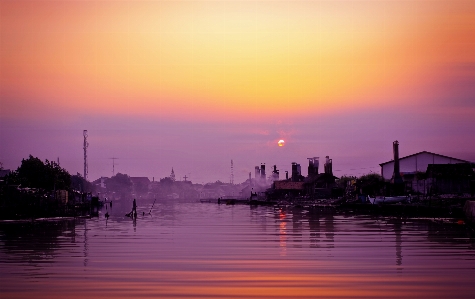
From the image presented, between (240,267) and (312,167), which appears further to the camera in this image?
(312,167)

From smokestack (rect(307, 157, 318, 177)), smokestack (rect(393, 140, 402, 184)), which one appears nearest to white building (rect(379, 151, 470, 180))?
smokestack (rect(393, 140, 402, 184))

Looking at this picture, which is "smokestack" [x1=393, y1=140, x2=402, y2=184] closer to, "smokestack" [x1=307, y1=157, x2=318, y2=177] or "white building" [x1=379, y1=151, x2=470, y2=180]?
"white building" [x1=379, y1=151, x2=470, y2=180]

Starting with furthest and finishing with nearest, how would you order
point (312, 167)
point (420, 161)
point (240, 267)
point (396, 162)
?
point (312, 167)
point (420, 161)
point (396, 162)
point (240, 267)

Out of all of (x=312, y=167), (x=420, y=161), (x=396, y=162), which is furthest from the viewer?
(x=312, y=167)

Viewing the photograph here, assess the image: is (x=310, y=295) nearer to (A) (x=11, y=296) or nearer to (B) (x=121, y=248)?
(A) (x=11, y=296)

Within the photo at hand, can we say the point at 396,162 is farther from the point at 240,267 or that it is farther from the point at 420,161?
the point at 240,267

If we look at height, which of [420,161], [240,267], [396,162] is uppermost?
[420,161]

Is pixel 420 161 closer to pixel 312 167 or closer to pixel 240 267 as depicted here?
pixel 312 167

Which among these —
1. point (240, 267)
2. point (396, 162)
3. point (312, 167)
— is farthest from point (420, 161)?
point (240, 267)

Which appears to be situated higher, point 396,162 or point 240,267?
point 396,162

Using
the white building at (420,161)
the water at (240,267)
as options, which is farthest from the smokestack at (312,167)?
the water at (240,267)

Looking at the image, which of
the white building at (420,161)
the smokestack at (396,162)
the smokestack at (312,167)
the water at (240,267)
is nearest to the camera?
the water at (240,267)

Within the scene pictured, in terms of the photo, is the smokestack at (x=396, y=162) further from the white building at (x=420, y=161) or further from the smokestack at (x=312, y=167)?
the smokestack at (x=312, y=167)

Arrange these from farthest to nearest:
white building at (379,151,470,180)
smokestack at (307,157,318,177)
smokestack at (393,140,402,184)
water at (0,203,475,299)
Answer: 1. smokestack at (307,157,318,177)
2. white building at (379,151,470,180)
3. smokestack at (393,140,402,184)
4. water at (0,203,475,299)
